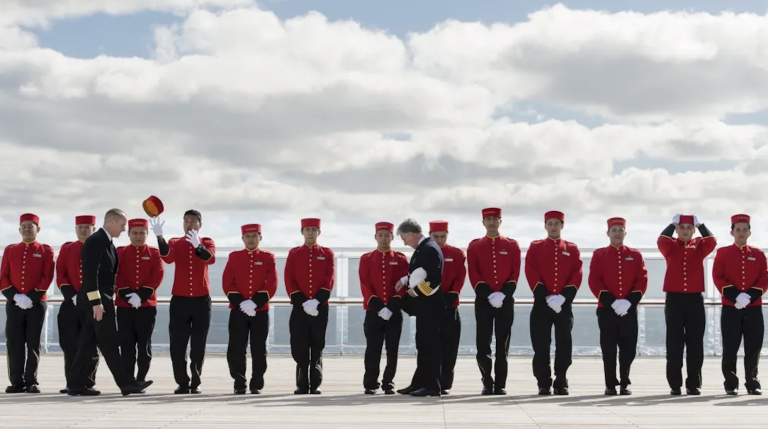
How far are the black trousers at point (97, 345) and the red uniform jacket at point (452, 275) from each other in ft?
9.83

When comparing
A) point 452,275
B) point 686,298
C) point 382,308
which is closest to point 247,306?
point 382,308

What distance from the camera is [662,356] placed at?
615 inches

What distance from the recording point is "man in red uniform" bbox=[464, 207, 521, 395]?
9.96m

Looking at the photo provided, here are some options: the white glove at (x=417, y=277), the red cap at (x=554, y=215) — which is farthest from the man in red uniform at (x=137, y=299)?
the red cap at (x=554, y=215)

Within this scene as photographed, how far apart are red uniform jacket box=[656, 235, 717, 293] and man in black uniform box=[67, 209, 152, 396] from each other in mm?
5052

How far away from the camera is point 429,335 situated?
9820 mm

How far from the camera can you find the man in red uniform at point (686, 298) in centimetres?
1020

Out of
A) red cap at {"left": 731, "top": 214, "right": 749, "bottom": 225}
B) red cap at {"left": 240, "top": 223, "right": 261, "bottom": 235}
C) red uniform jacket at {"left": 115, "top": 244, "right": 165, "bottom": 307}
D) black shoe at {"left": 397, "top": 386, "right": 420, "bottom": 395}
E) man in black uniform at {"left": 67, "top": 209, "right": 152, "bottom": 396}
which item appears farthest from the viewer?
red cap at {"left": 731, "top": 214, "right": 749, "bottom": 225}

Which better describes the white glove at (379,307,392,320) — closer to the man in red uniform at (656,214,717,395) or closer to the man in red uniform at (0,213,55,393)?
the man in red uniform at (656,214,717,395)

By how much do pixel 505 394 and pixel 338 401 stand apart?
1751 millimetres

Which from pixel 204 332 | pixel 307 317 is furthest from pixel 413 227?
pixel 204 332

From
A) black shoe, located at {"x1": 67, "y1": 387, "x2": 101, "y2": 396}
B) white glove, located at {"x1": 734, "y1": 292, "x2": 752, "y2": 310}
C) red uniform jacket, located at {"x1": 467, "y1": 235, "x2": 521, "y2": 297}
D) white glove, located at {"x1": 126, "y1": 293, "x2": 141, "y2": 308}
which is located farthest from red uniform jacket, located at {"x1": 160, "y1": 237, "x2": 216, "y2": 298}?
white glove, located at {"x1": 734, "y1": 292, "x2": 752, "y2": 310}

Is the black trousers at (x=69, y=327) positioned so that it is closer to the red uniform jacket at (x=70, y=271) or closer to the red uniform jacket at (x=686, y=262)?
the red uniform jacket at (x=70, y=271)

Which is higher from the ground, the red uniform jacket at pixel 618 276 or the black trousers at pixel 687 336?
the red uniform jacket at pixel 618 276
